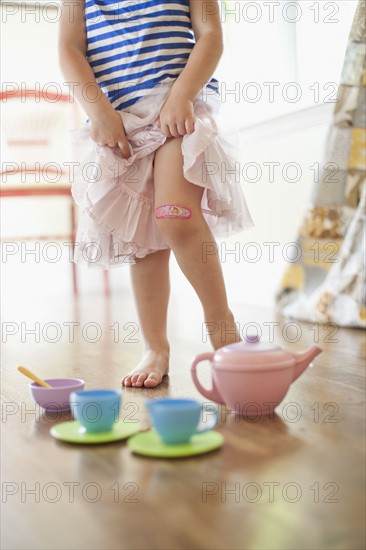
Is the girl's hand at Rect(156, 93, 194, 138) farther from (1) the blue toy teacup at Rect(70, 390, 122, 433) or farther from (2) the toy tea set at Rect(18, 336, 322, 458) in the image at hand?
(1) the blue toy teacup at Rect(70, 390, 122, 433)

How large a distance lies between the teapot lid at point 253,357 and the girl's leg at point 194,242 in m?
0.28

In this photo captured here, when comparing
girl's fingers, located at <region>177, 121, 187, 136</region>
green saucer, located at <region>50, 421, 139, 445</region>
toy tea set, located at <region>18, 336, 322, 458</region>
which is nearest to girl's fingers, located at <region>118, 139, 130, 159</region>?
girl's fingers, located at <region>177, 121, 187, 136</region>

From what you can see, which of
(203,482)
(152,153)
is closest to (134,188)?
(152,153)

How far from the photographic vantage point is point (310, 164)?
248cm

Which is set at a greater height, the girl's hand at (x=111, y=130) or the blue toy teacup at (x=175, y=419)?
the girl's hand at (x=111, y=130)

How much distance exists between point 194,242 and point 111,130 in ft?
0.91

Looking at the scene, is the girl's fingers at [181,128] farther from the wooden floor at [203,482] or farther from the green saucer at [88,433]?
the green saucer at [88,433]

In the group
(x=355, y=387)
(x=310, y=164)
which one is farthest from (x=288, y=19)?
(x=355, y=387)

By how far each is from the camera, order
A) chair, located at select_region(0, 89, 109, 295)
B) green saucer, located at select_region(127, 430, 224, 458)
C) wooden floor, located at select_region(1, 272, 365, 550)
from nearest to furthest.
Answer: wooden floor, located at select_region(1, 272, 365, 550) < green saucer, located at select_region(127, 430, 224, 458) < chair, located at select_region(0, 89, 109, 295)

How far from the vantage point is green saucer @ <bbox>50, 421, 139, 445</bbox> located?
3.27 ft

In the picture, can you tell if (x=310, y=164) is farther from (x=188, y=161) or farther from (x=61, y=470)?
(x=61, y=470)

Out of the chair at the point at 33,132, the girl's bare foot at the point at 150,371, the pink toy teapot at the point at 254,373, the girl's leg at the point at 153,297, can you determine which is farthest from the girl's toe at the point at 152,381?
the chair at the point at 33,132

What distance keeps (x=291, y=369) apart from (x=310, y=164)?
4.79 ft

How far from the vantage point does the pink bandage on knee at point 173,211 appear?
1384mm
